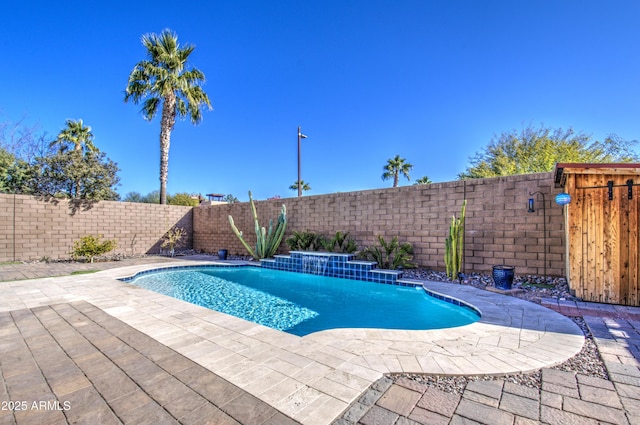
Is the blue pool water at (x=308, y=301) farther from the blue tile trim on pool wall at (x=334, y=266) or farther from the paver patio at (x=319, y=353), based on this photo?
the paver patio at (x=319, y=353)

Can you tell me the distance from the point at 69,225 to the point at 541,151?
20526mm

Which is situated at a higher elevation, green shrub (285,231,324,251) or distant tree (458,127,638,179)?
distant tree (458,127,638,179)

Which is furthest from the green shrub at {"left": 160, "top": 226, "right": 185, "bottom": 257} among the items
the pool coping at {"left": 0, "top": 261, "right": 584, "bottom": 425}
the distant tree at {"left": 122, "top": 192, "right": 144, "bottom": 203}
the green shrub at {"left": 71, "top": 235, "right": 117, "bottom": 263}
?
the distant tree at {"left": 122, "top": 192, "right": 144, "bottom": 203}

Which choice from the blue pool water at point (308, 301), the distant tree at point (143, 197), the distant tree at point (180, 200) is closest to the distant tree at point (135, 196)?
the distant tree at point (143, 197)

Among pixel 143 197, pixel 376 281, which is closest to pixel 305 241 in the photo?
pixel 376 281

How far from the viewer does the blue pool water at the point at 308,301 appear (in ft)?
14.7

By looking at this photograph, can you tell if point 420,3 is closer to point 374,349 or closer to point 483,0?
point 483,0

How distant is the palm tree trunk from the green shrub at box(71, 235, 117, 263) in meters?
3.63

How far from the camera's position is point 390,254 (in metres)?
8.18

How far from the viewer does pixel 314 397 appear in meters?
2.00

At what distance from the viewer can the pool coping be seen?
2121 millimetres

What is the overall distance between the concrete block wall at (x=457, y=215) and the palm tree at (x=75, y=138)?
53.0ft

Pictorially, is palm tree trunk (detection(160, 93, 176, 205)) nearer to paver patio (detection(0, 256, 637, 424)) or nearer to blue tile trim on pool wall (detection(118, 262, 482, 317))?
blue tile trim on pool wall (detection(118, 262, 482, 317))

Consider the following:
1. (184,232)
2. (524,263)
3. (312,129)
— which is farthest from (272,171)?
(524,263)
